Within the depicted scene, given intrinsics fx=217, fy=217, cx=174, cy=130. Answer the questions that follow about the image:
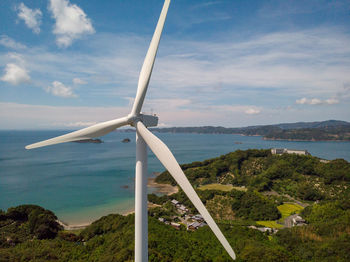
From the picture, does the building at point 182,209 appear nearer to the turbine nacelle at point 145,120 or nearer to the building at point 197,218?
the building at point 197,218

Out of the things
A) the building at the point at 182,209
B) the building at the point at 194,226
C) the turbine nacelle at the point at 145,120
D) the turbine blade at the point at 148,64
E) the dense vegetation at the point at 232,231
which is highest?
the turbine blade at the point at 148,64

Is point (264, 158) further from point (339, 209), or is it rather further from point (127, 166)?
point (127, 166)

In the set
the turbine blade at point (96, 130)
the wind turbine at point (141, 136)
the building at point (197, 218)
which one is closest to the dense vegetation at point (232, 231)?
the building at point (197, 218)

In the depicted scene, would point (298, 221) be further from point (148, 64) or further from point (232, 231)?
point (148, 64)

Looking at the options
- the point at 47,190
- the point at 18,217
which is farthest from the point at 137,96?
the point at 47,190

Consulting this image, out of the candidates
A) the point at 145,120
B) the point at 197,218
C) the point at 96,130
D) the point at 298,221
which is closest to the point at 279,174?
the point at 298,221
